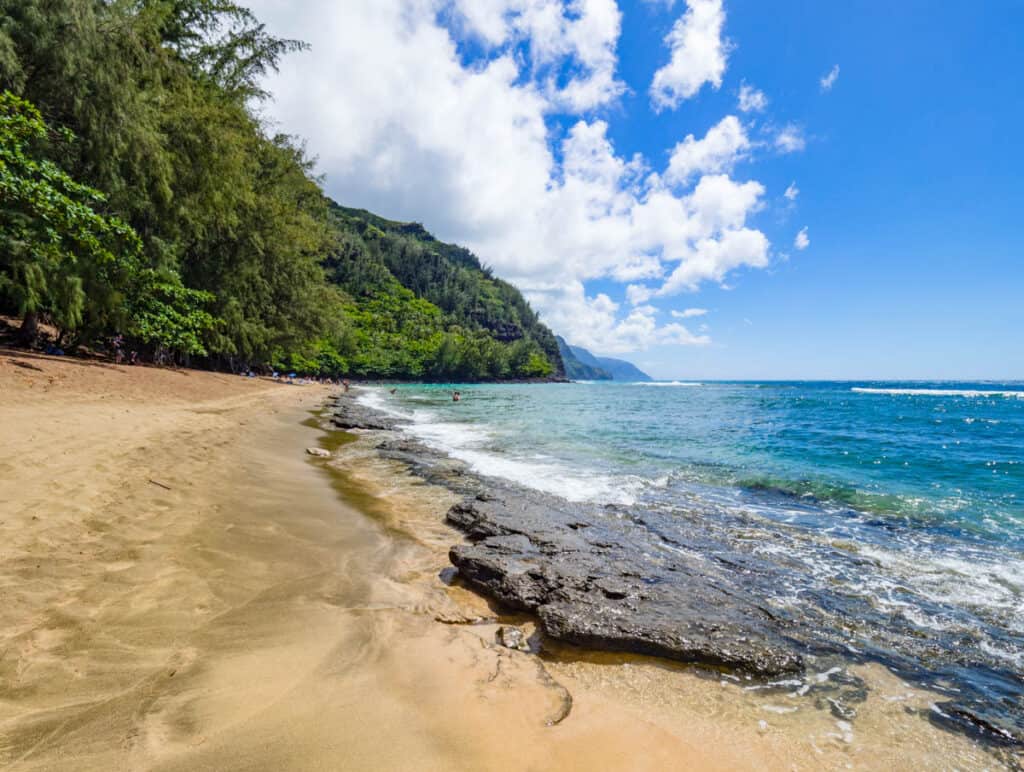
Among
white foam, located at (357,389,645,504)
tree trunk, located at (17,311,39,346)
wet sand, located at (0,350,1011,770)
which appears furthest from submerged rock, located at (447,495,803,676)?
tree trunk, located at (17,311,39,346)

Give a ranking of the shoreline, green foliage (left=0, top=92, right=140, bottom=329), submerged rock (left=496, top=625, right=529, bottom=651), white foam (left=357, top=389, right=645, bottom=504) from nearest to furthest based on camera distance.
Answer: the shoreline, submerged rock (left=496, top=625, right=529, bottom=651), white foam (left=357, top=389, right=645, bottom=504), green foliage (left=0, top=92, right=140, bottom=329)

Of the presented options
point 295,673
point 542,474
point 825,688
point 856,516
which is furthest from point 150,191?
point 856,516

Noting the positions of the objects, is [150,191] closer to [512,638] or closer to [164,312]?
[164,312]

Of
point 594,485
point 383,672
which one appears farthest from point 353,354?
point 383,672

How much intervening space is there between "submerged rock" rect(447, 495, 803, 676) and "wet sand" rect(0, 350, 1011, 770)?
0.89ft

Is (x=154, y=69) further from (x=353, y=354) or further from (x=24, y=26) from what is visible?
(x=353, y=354)

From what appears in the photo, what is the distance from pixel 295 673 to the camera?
3.11 m

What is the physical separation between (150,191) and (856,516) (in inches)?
1167

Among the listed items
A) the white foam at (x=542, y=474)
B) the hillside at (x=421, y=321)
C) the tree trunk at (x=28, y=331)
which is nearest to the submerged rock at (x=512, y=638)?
the white foam at (x=542, y=474)

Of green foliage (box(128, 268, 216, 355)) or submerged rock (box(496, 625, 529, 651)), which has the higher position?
green foliage (box(128, 268, 216, 355))

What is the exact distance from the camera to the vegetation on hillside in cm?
1413

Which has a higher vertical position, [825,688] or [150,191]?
[150,191]

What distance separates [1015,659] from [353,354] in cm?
10257

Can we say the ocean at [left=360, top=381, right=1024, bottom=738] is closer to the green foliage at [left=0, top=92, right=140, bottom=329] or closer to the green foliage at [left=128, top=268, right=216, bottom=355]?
the green foliage at [left=0, top=92, right=140, bottom=329]
